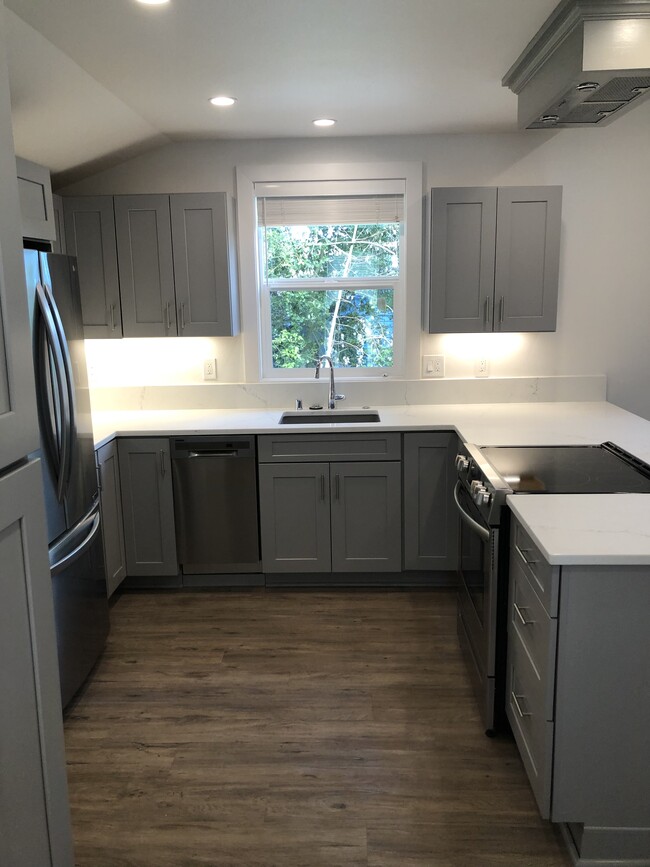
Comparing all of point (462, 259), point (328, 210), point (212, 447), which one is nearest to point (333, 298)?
point (328, 210)

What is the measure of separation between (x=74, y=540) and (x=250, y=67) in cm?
191

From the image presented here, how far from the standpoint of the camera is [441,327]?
360 centimetres

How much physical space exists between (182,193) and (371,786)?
2.96 m

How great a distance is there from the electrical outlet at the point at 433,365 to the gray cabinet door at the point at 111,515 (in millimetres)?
1768

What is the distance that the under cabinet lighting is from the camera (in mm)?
2936

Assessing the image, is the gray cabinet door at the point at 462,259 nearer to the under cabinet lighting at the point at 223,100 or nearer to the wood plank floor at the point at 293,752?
the under cabinet lighting at the point at 223,100

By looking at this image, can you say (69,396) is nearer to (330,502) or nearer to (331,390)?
(330,502)

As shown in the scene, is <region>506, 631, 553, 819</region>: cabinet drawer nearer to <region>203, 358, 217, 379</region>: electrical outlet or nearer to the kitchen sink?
the kitchen sink

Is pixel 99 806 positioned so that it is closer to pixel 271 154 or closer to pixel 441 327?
pixel 441 327

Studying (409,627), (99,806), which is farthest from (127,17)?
(409,627)

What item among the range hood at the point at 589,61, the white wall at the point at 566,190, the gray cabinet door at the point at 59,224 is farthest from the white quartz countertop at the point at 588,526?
the gray cabinet door at the point at 59,224

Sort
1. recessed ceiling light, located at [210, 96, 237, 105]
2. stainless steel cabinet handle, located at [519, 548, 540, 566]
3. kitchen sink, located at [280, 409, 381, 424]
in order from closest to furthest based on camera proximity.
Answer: stainless steel cabinet handle, located at [519, 548, 540, 566] → recessed ceiling light, located at [210, 96, 237, 105] → kitchen sink, located at [280, 409, 381, 424]

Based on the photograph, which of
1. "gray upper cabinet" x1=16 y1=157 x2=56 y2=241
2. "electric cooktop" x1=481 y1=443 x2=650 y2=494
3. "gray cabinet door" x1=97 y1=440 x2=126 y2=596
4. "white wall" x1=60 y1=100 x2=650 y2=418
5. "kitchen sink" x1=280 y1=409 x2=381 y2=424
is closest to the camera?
"electric cooktop" x1=481 y1=443 x2=650 y2=494

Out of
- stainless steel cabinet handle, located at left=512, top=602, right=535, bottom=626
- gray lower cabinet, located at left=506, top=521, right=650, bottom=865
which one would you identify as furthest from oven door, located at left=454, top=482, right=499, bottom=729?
gray lower cabinet, located at left=506, top=521, right=650, bottom=865
